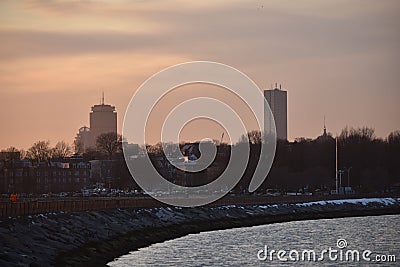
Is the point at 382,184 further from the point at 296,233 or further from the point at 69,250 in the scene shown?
the point at 69,250

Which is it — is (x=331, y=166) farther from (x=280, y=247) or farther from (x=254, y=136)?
(x=280, y=247)

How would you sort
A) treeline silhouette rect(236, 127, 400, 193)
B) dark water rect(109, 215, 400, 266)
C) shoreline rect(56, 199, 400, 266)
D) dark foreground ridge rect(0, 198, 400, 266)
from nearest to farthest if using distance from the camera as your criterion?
dark foreground ridge rect(0, 198, 400, 266)
shoreline rect(56, 199, 400, 266)
dark water rect(109, 215, 400, 266)
treeline silhouette rect(236, 127, 400, 193)

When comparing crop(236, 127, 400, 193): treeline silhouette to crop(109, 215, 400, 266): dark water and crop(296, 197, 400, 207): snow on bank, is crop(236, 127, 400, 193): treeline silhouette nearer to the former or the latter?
crop(296, 197, 400, 207): snow on bank

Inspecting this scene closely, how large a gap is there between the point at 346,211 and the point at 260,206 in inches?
487

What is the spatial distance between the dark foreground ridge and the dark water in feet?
Result: 6.55

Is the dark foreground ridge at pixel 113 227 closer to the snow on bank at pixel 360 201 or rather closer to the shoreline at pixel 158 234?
the shoreline at pixel 158 234

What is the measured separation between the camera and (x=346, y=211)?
4486 inches

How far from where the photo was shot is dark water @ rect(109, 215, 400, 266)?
54.8 m

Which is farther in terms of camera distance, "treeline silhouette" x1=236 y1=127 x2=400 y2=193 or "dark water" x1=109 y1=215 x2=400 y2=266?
"treeline silhouette" x1=236 y1=127 x2=400 y2=193

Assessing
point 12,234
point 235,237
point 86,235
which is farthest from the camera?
point 235,237

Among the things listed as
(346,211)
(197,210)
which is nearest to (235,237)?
(197,210)

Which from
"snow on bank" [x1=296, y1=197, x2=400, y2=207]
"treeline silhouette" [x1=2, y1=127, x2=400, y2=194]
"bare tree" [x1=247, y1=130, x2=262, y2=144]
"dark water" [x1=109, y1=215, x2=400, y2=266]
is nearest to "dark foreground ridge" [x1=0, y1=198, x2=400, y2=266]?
"snow on bank" [x1=296, y1=197, x2=400, y2=207]

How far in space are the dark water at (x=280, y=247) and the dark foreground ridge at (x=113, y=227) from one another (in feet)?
6.55

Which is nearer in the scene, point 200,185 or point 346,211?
point 346,211
